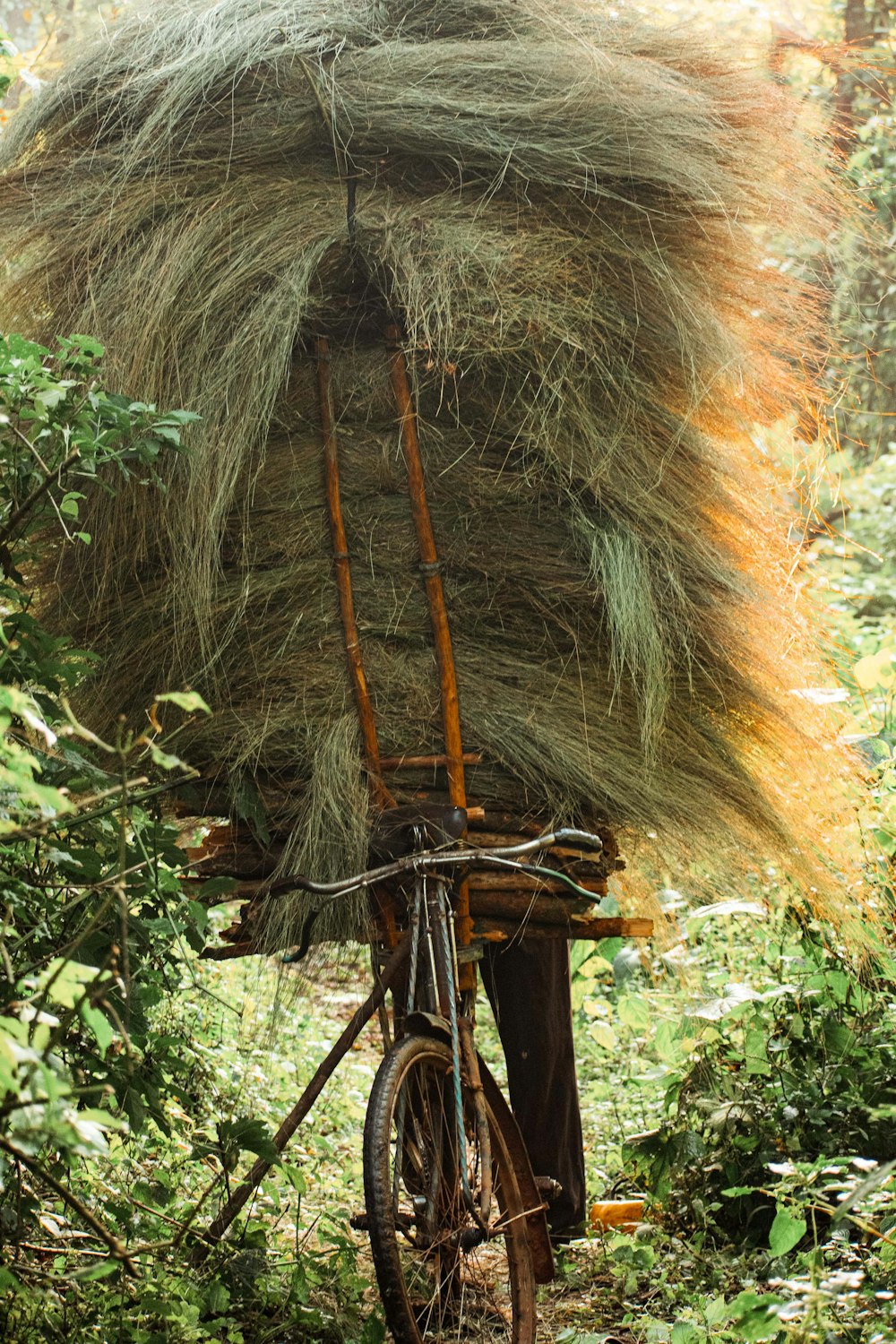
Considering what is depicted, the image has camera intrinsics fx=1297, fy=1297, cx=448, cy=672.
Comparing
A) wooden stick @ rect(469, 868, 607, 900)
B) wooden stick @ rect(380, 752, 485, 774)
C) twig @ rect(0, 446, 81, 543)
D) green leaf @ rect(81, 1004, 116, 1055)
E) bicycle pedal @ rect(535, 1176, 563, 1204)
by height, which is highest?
twig @ rect(0, 446, 81, 543)

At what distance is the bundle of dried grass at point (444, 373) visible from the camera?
8.48 ft

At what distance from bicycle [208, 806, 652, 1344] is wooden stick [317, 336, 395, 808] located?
13 cm

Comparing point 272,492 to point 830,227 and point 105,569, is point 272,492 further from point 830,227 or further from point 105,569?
point 830,227

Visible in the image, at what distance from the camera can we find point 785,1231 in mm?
2549

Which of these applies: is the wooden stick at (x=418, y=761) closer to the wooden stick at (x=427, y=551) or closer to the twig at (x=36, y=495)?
the wooden stick at (x=427, y=551)

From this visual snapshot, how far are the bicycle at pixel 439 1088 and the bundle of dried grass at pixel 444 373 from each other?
0.14 m

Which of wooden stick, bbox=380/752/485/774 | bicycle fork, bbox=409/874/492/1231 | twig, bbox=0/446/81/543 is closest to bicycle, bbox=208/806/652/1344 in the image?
bicycle fork, bbox=409/874/492/1231

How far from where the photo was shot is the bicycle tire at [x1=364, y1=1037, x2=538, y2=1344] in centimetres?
242

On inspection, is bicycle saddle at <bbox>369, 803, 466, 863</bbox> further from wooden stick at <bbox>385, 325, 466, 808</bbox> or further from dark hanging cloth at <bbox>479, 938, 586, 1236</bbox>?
dark hanging cloth at <bbox>479, 938, 586, 1236</bbox>

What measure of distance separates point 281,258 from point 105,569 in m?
0.72

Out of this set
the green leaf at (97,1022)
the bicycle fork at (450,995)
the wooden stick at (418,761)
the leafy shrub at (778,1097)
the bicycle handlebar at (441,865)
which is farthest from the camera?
the leafy shrub at (778,1097)

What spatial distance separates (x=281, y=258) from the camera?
259 centimetres

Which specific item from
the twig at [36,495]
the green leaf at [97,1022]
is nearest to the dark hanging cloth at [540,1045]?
the twig at [36,495]

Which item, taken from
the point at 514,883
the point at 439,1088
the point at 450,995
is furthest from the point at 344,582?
the point at 439,1088
